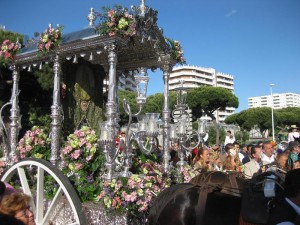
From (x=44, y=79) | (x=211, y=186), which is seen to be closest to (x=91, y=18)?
(x=211, y=186)

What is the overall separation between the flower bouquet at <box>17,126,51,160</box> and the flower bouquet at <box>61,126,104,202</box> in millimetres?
922

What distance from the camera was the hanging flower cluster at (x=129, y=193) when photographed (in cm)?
385

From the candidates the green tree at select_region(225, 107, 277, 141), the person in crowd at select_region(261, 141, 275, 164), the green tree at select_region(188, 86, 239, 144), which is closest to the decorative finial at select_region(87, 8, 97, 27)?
the person in crowd at select_region(261, 141, 275, 164)

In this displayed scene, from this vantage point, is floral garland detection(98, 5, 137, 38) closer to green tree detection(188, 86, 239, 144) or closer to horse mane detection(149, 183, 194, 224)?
horse mane detection(149, 183, 194, 224)

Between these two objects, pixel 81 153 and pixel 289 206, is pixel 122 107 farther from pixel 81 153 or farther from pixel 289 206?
pixel 289 206

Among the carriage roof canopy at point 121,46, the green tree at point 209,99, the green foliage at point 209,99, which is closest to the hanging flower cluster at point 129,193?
the carriage roof canopy at point 121,46

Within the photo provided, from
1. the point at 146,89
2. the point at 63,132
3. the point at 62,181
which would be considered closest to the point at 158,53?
the point at 146,89

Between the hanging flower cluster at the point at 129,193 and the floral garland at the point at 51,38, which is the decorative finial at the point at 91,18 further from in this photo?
the hanging flower cluster at the point at 129,193

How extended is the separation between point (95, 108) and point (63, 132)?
0.95m

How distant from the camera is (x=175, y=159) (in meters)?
7.79

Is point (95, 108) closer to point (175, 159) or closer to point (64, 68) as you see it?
point (64, 68)

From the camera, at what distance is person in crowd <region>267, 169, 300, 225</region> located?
2.17 m

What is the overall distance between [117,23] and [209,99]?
37409mm

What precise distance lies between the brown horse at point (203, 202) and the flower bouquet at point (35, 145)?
120 inches
